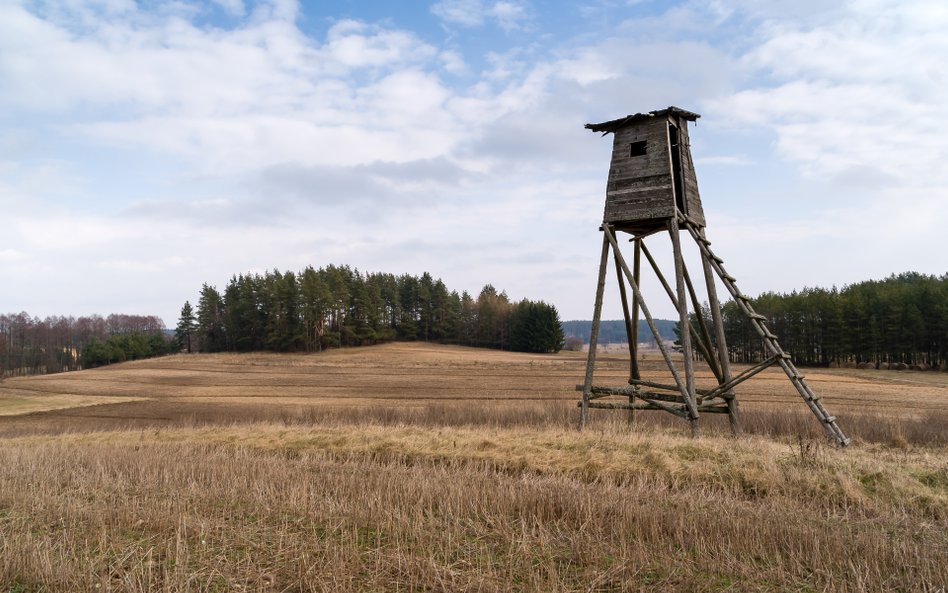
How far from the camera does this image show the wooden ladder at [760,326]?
1382 centimetres

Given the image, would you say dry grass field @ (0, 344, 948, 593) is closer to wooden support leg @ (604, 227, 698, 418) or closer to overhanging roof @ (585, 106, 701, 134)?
wooden support leg @ (604, 227, 698, 418)

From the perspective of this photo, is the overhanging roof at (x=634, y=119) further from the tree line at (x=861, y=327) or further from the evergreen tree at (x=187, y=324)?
the evergreen tree at (x=187, y=324)

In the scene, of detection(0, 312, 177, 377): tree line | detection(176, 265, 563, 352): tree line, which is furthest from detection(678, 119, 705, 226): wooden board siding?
detection(0, 312, 177, 377): tree line

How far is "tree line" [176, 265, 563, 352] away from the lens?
90.1 metres

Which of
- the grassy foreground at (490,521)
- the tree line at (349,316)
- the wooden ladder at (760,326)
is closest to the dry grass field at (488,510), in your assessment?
the grassy foreground at (490,521)

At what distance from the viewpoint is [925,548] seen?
6059mm

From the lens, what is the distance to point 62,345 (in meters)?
128

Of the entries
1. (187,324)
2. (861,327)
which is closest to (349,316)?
(187,324)

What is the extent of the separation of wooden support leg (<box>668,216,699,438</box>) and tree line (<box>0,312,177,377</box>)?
291 ft

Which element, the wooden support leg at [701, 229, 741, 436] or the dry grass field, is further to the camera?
the wooden support leg at [701, 229, 741, 436]

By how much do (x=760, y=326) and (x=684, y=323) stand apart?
202 cm

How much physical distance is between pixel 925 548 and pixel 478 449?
8.85m

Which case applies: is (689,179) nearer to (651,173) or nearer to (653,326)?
(651,173)

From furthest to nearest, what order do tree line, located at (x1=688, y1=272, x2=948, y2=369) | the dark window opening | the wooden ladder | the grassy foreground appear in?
tree line, located at (x1=688, y1=272, x2=948, y2=369)
the dark window opening
the wooden ladder
the grassy foreground
